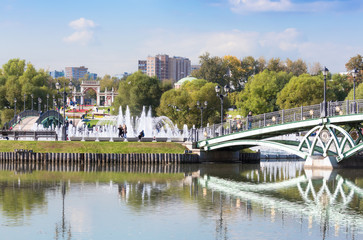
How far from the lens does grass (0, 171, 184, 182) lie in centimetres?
4025

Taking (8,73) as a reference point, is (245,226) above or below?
below

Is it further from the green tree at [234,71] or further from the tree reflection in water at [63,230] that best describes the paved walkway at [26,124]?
the tree reflection in water at [63,230]

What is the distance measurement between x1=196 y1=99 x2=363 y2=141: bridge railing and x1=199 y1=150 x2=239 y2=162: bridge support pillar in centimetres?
149

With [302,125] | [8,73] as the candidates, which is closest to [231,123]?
[302,125]

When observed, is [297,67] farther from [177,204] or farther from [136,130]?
[177,204]

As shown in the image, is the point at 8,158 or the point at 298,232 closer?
the point at 298,232

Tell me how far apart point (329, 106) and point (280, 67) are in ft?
363

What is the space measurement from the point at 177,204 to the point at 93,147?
25609 mm


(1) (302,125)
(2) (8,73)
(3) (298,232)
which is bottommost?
(3) (298,232)

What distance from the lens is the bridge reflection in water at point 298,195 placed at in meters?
27.1

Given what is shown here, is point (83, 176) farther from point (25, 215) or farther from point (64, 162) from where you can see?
point (25, 215)

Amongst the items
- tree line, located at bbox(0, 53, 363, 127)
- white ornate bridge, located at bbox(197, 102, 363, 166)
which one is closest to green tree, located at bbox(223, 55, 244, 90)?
tree line, located at bbox(0, 53, 363, 127)

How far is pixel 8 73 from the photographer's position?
133875 millimetres

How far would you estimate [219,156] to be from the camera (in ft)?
187
